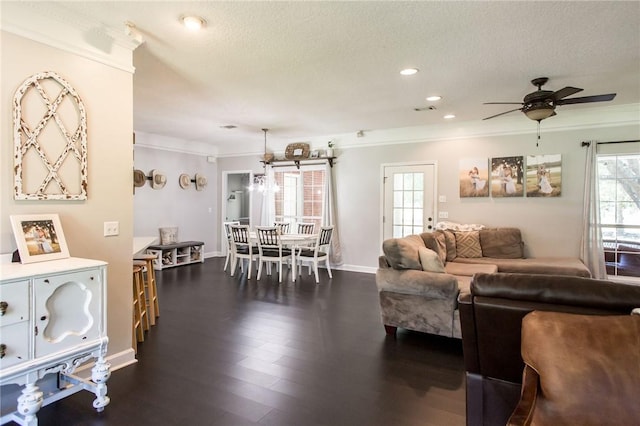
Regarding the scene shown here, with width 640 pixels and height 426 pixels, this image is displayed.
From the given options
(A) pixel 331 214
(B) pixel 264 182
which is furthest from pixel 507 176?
(B) pixel 264 182

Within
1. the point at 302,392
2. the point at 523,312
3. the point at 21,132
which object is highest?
the point at 21,132

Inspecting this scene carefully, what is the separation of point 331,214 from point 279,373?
14.9ft

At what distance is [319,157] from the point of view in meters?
7.15

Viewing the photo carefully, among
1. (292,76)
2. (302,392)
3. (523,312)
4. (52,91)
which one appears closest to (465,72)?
(292,76)

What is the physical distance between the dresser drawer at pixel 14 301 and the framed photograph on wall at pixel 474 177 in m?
5.72

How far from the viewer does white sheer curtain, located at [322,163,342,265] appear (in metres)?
7.10

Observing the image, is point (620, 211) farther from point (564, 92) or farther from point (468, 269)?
point (564, 92)

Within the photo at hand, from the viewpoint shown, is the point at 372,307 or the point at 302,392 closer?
the point at 302,392

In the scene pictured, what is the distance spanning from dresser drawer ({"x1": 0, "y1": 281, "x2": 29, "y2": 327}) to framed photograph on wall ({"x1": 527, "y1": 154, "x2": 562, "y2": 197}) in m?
6.03

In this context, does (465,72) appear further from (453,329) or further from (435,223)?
(435,223)

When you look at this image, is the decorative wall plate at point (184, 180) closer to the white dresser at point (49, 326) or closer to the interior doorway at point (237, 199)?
the interior doorway at point (237, 199)

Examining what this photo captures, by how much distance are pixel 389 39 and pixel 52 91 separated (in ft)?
8.16

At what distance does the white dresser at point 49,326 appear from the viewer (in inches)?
72.6

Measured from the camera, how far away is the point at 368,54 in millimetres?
3211
